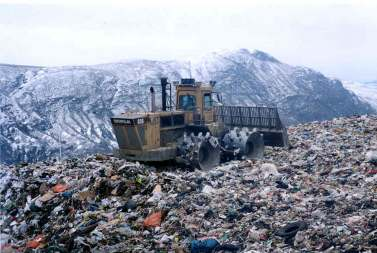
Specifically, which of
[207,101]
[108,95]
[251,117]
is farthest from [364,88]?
[207,101]

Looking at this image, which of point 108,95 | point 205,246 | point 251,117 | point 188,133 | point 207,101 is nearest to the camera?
point 205,246

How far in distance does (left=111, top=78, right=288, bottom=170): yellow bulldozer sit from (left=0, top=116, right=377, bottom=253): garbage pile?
425 mm

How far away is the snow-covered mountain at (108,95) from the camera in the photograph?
25922 millimetres

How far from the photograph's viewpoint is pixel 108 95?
32.5 meters

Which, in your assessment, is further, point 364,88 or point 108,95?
point 364,88

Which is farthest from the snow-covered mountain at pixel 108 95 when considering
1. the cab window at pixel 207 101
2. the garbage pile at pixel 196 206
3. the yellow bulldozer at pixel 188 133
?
the garbage pile at pixel 196 206

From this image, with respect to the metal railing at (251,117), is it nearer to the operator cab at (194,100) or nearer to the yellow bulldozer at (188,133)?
the yellow bulldozer at (188,133)

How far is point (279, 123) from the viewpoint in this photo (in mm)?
12961

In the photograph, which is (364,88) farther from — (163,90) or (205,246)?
(205,246)

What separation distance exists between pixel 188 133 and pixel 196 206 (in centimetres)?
424

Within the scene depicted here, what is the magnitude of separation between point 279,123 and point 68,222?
7.30 meters

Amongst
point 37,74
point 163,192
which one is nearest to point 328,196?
point 163,192

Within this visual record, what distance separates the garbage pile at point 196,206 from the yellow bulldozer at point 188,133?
42 centimetres

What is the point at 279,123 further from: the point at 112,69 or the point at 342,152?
the point at 112,69
